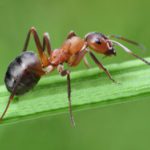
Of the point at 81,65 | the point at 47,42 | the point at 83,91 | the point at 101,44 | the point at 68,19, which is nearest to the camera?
the point at 83,91

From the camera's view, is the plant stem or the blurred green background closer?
the plant stem

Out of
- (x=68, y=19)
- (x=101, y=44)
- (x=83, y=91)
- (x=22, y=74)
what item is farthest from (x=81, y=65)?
(x=83, y=91)

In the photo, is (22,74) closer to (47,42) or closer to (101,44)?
(47,42)

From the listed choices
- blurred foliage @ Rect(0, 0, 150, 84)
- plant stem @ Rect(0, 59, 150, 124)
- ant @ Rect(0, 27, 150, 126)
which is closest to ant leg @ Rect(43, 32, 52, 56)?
ant @ Rect(0, 27, 150, 126)

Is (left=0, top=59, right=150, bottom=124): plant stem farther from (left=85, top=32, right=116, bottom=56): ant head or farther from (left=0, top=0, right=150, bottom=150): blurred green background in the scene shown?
(left=0, top=0, right=150, bottom=150): blurred green background

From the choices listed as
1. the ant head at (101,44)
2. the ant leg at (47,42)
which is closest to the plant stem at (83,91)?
the ant head at (101,44)

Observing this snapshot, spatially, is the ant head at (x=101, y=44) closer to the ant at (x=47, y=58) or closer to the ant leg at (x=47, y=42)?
the ant at (x=47, y=58)
